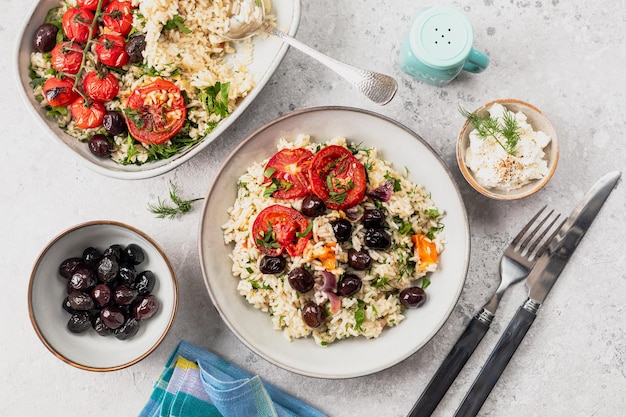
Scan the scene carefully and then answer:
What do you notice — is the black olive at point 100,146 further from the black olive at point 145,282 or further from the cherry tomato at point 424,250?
the cherry tomato at point 424,250

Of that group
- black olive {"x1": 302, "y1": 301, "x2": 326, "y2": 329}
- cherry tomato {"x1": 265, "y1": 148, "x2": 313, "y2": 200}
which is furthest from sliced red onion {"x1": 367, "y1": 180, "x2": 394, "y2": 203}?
black olive {"x1": 302, "y1": 301, "x2": 326, "y2": 329}

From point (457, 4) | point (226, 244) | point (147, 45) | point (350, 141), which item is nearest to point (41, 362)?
point (226, 244)

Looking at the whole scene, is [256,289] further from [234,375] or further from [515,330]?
[515,330]

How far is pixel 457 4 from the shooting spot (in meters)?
2.79

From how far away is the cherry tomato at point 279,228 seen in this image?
238 centimetres

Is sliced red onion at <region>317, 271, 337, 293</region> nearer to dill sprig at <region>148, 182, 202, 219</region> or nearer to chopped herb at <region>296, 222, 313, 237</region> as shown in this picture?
chopped herb at <region>296, 222, 313, 237</region>

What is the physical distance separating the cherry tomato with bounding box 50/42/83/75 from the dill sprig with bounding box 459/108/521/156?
174 cm

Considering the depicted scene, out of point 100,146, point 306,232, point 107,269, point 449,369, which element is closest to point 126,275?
point 107,269

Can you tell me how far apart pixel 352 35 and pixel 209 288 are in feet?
4.58

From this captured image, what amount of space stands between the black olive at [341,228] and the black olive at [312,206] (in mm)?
80

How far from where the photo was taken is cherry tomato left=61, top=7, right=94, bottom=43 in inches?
98.2

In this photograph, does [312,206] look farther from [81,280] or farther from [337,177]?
[81,280]

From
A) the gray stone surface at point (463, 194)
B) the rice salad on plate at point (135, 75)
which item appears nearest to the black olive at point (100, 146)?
the rice salad on plate at point (135, 75)

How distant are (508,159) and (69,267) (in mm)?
1971
